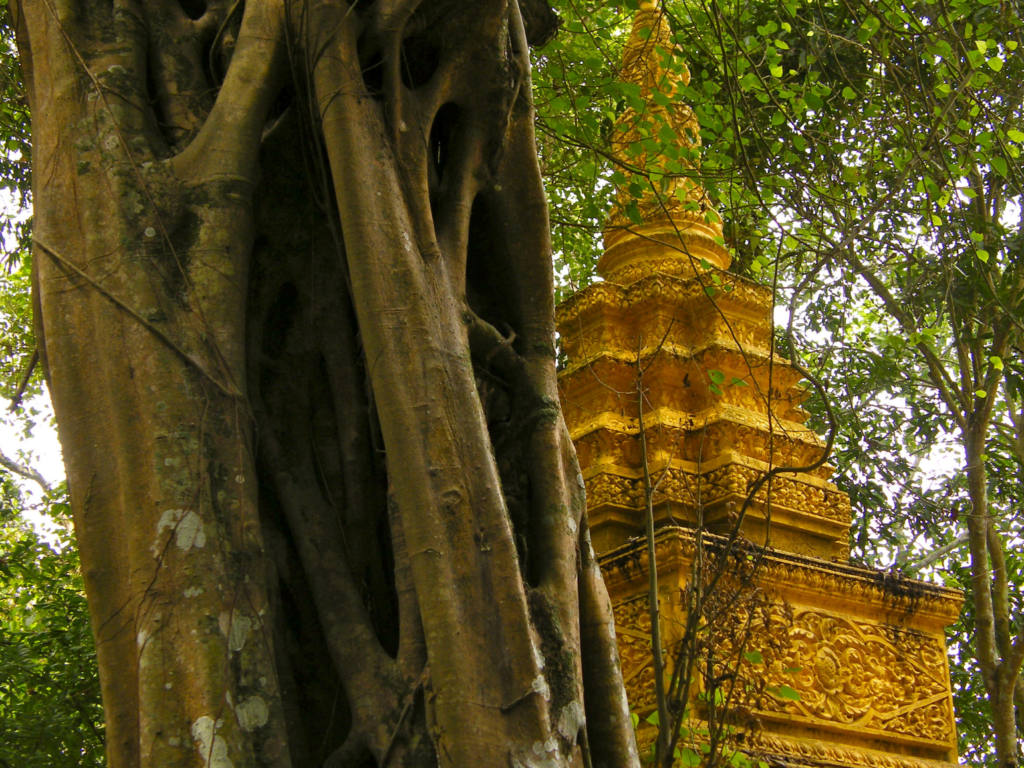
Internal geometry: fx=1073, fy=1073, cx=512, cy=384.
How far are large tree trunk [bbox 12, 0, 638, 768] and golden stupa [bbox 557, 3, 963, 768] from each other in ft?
2.85

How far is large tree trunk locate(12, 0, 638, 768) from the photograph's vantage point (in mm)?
2338

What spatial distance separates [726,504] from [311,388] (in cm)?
227

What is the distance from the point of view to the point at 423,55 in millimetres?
3264

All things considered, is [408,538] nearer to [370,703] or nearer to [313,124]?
[370,703]

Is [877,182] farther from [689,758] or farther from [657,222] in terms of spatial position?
[689,758]

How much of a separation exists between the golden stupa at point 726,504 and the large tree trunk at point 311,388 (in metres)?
0.87

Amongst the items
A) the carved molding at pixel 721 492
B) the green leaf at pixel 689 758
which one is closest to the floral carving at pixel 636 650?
the carved molding at pixel 721 492

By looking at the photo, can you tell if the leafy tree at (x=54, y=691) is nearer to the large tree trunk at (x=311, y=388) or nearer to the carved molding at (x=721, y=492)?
the carved molding at (x=721, y=492)

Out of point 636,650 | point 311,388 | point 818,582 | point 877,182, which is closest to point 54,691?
point 636,650

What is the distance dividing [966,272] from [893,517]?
308 centimetres

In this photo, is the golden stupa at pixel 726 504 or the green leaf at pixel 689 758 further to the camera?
the golden stupa at pixel 726 504

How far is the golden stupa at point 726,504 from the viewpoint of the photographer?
4.17m

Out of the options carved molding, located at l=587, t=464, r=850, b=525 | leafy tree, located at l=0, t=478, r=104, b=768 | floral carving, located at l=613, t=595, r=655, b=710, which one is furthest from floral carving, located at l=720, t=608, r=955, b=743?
leafy tree, located at l=0, t=478, r=104, b=768

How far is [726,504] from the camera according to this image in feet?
15.3
